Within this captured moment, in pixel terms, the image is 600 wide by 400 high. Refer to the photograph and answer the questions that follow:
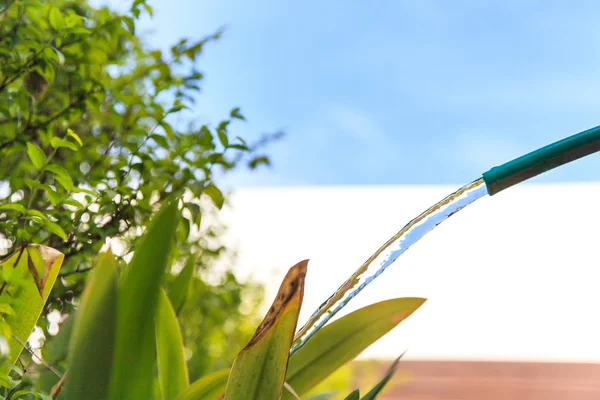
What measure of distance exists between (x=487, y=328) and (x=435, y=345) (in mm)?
351

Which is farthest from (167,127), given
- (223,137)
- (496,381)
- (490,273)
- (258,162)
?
(490,273)

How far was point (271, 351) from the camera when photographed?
37 centimetres

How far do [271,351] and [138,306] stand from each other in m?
0.18

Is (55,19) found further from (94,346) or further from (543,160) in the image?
(543,160)

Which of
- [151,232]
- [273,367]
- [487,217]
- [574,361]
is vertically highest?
[487,217]

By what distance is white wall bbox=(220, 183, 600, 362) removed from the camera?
3.42 metres

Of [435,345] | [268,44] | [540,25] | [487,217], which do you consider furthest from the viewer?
[540,25]

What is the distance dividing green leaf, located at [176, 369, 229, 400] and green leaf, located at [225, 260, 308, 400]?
9 centimetres

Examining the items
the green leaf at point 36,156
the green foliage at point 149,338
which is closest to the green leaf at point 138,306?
the green foliage at point 149,338

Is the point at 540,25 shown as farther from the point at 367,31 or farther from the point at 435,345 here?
the point at 435,345

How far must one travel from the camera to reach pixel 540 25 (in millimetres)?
7223

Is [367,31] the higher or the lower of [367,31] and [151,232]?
the higher

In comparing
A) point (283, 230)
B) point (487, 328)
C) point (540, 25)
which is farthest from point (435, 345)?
point (540, 25)

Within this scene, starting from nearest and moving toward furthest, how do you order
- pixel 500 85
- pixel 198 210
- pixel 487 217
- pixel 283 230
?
pixel 198 210 → pixel 487 217 → pixel 283 230 → pixel 500 85
